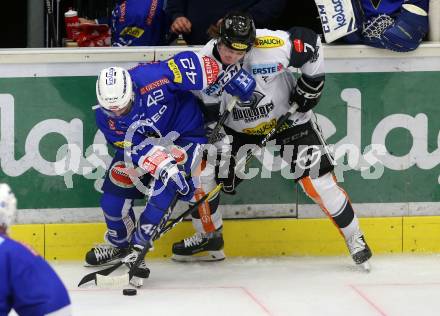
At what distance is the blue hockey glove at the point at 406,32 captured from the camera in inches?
234

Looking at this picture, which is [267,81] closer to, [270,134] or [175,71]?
[270,134]

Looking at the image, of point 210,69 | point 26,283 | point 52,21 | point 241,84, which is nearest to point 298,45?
point 241,84

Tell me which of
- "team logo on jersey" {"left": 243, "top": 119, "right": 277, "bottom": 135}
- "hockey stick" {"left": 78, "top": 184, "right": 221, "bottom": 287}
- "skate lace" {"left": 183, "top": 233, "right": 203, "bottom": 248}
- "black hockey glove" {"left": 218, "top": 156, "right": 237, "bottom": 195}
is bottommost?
"skate lace" {"left": 183, "top": 233, "right": 203, "bottom": 248}

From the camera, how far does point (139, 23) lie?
6258 millimetres

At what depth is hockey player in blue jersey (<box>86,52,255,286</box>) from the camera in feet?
17.5

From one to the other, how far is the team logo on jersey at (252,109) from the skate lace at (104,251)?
2.72 ft

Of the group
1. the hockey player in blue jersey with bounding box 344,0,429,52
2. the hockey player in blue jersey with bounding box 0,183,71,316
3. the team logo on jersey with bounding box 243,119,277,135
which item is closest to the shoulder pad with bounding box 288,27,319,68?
Result: the team logo on jersey with bounding box 243,119,277,135

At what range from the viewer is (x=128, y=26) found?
6273 millimetres

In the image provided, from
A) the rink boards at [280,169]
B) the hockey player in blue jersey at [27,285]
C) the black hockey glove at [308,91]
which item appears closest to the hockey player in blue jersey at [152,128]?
the black hockey glove at [308,91]

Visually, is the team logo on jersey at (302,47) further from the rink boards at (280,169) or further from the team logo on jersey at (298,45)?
the rink boards at (280,169)

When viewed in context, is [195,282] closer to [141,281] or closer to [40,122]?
[141,281]

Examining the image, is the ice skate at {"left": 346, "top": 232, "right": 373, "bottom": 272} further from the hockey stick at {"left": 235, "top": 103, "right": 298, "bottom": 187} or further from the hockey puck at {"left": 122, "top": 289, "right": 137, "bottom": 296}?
the hockey puck at {"left": 122, "top": 289, "right": 137, "bottom": 296}

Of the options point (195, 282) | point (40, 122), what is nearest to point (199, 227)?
point (195, 282)

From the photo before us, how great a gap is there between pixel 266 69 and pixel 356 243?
2.88 feet
